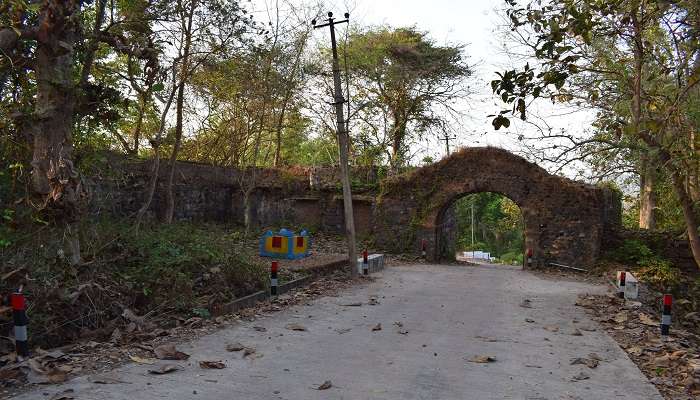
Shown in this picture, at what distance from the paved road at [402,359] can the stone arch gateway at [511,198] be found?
352 inches

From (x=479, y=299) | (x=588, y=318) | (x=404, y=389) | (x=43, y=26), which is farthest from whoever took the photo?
(x=479, y=299)

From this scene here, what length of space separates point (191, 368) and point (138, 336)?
4.96 feet

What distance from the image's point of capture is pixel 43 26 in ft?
25.1

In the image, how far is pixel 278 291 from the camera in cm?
1139

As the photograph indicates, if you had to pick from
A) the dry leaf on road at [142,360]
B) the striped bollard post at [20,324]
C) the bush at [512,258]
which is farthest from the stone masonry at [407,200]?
the bush at [512,258]

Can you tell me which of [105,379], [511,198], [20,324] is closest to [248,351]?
[105,379]

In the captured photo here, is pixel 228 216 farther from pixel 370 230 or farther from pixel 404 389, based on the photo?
pixel 404 389

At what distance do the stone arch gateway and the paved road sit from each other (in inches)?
352

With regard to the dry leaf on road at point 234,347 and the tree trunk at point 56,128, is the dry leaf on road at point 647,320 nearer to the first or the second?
the dry leaf on road at point 234,347

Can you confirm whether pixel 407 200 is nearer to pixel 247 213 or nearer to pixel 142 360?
pixel 247 213

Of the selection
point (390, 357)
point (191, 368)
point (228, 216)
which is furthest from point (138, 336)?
point (228, 216)

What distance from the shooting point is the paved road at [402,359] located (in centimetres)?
552

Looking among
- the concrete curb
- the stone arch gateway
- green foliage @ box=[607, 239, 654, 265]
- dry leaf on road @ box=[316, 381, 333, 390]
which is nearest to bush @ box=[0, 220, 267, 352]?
the concrete curb

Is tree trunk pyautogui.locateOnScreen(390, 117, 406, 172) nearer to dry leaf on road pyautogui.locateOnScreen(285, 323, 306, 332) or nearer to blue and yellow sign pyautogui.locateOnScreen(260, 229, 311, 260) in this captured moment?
blue and yellow sign pyautogui.locateOnScreen(260, 229, 311, 260)
